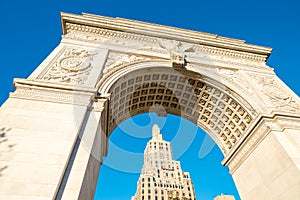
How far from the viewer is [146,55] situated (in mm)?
10875

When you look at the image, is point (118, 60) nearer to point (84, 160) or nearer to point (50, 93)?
point (50, 93)

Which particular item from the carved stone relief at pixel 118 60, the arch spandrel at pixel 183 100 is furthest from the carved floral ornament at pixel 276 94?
the carved stone relief at pixel 118 60

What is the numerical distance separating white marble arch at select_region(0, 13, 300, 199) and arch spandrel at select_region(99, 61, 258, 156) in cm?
6

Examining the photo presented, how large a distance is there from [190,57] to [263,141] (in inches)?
237

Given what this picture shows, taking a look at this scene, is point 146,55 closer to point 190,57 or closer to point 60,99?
point 190,57

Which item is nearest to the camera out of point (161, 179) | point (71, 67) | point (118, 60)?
point (71, 67)

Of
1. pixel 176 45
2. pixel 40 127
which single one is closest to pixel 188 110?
pixel 176 45

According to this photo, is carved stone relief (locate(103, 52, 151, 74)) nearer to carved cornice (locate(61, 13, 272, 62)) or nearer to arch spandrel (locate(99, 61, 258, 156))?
arch spandrel (locate(99, 61, 258, 156))

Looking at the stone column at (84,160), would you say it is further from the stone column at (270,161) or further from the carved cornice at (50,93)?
the stone column at (270,161)

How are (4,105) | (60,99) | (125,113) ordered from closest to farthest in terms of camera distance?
(4,105) < (60,99) < (125,113)

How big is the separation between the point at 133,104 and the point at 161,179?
65882 mm

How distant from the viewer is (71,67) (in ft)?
28.2

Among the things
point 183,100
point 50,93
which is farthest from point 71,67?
point 183,100

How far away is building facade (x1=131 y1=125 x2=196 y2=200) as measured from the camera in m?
65.4
